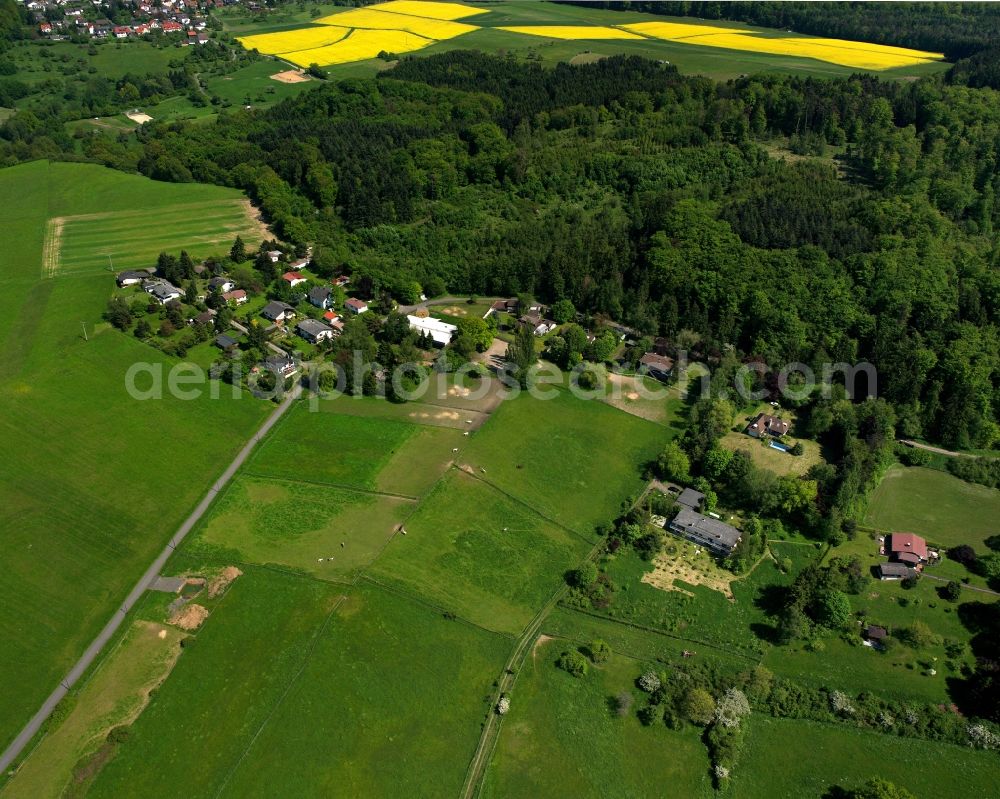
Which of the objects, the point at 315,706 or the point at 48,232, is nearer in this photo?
the point at 315,706

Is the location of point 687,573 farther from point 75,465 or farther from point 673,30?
point 673,30

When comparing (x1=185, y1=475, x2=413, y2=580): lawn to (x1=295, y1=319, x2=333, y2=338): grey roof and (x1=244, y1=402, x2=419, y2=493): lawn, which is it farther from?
(x1=295, y1=319, x2=333, y2=338): grey roof

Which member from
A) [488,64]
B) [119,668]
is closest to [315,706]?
[119,668]

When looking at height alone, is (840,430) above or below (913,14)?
below

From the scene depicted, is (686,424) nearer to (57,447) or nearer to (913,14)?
(57,447)

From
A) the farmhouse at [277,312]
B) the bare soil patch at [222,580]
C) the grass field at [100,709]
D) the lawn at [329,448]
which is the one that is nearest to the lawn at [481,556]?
the lawn at [329,448]

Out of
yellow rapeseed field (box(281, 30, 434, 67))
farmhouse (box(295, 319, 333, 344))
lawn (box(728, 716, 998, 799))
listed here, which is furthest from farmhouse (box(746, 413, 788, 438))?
yellow rapeseed field (box(281, 30, 434, 67))
